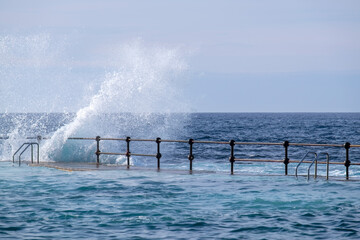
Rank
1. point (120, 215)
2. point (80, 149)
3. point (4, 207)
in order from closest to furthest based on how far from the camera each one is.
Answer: point (120, 215) < point (4, 207) < point (80, 149)

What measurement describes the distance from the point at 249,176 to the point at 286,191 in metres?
3.77

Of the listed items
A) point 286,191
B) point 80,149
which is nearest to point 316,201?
point 286,191

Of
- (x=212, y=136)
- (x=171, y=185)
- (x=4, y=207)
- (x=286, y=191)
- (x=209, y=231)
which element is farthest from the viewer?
(x=212, y=136)

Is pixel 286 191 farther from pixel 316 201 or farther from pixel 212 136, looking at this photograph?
pixel 212 136

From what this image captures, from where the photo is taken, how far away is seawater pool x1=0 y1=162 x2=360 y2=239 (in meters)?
11.4

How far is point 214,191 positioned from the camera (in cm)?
1653

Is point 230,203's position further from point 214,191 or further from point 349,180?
point 349,180

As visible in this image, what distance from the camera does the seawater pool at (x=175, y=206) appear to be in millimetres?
11406

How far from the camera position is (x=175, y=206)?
14.1m

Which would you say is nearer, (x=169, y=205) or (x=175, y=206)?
(x=175, y=206)

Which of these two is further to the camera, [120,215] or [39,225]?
[120,215]

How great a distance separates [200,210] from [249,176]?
6850mm

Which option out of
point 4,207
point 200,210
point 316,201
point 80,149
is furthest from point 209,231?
point 80,149

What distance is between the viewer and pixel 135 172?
21219mm
